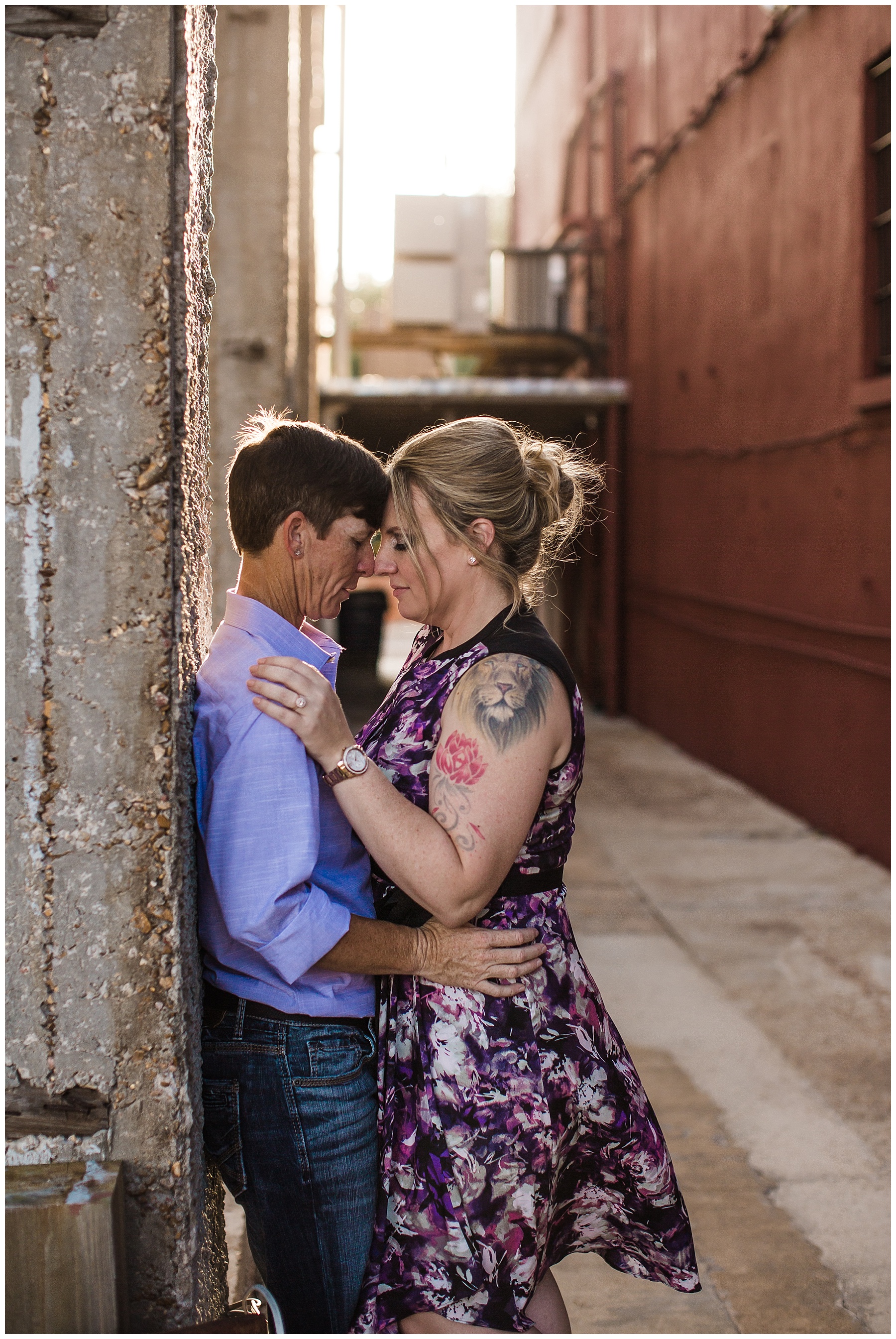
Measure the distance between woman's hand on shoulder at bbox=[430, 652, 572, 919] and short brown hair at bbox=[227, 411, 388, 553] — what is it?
0.34 metres

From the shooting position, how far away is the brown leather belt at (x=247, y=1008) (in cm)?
172

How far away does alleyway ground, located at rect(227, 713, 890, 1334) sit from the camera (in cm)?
287

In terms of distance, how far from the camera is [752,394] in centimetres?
873

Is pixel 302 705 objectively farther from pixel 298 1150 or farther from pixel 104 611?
pixel 298 1150

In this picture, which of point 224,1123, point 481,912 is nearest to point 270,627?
point 481,912

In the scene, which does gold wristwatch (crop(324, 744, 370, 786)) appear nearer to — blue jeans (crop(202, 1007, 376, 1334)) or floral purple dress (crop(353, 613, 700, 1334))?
floral purple dress (crop(353, 613, 700, 1334))

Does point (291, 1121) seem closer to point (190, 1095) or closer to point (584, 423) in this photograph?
point (190, 1095)

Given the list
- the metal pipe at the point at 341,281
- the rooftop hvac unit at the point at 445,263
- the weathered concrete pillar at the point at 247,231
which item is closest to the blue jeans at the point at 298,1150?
the weathered concrete pillar at the point at 247,231

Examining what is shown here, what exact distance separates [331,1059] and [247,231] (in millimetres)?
4767

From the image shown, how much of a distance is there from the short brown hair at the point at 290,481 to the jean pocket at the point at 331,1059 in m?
0.76

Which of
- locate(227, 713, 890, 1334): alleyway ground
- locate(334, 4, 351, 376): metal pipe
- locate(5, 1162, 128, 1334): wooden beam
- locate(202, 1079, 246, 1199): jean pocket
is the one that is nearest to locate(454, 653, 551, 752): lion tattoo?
locate(202, 1079, 246, 1199): jean pocket

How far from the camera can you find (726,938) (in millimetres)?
5422

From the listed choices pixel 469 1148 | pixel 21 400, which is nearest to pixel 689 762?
pixel 469 1148

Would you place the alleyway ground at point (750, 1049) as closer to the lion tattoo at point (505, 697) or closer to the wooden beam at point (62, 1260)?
the wooden beam at point (62, 1260)
